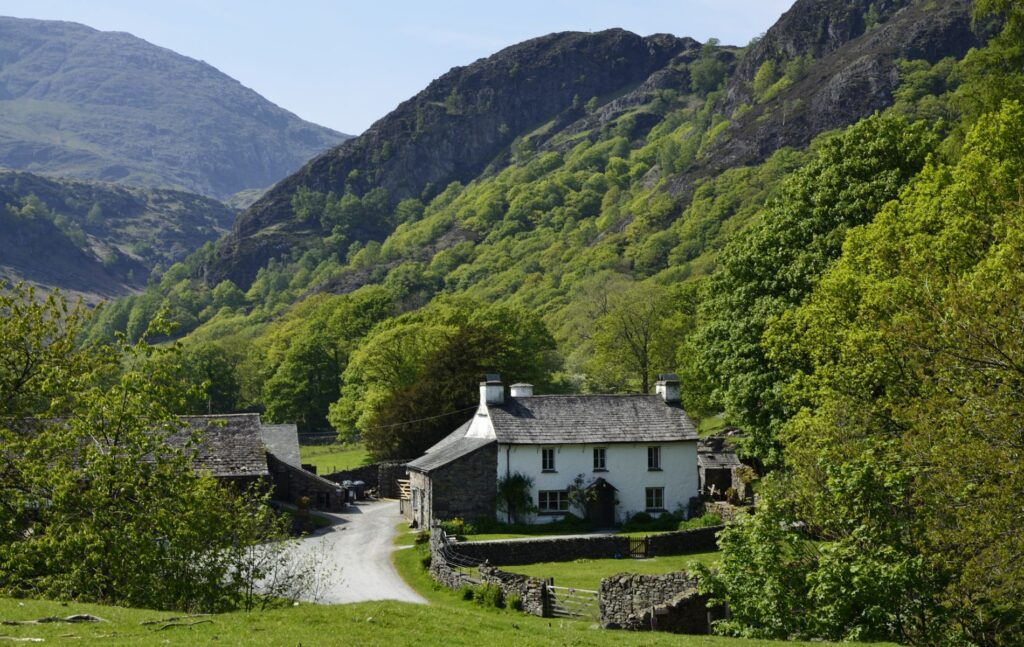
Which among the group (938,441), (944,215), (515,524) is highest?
(944,215)

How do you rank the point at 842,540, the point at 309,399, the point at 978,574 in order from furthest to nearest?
the point at 309,399, the point at 842,540, the point at 978,574

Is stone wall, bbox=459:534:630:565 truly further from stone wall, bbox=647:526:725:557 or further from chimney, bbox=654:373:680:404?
chimney, bbox=654:373:680:404

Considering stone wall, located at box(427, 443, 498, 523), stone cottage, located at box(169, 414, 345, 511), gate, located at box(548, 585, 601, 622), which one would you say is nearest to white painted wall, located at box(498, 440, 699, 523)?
stone wall, located at box(427, 443, 498, 523)


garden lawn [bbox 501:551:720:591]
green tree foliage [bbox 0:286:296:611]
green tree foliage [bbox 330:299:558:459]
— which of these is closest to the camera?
green tree foliage [bbox 0:286:296:611]

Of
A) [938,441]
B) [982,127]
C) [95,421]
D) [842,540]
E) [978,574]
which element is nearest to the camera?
[978,574]

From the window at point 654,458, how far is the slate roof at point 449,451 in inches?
360

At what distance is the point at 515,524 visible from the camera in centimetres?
5484

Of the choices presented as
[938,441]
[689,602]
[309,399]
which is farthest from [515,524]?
[309,399]

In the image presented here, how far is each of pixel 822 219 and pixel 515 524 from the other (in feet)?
74.4

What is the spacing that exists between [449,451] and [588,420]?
816cm

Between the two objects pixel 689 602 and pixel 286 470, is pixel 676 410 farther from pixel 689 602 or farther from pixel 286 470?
pixel 689 602

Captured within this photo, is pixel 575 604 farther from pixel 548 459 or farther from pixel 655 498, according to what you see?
pixel 655 498

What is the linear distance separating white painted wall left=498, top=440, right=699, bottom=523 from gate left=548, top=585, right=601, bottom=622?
837 inches

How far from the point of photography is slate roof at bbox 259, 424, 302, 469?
6856 centimetres
